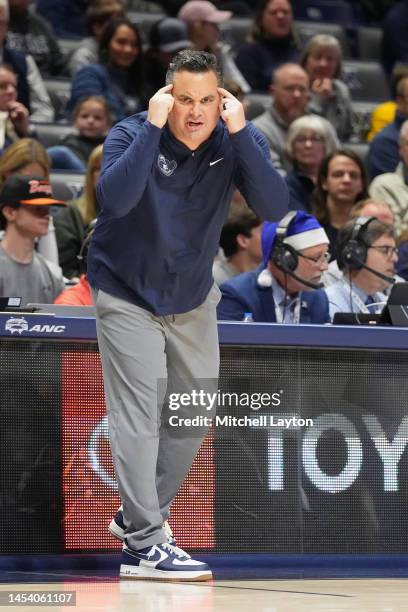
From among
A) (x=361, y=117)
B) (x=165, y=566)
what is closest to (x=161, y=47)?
(x=361, y=117)

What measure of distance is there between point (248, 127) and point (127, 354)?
898mm

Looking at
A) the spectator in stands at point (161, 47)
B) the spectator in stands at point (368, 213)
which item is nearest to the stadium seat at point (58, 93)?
the spectator in stands at point (161, 47)

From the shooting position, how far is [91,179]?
25.5 feet

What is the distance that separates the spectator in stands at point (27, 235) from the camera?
662 centimetres

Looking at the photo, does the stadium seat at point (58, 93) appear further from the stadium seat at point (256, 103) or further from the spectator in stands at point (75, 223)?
the spectator in stands at point (75, 223)

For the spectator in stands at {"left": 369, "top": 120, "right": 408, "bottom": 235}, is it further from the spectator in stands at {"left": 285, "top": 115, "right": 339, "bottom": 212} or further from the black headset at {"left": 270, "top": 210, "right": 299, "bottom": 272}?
the black headset at {"left": 270, "top": 210, "right": 299, "bottom": 272}

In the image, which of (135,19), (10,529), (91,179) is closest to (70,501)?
(10,529)

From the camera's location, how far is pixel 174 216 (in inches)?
184

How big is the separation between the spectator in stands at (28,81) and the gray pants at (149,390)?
531cm

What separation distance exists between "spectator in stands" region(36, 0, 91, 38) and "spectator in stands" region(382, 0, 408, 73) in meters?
2.77

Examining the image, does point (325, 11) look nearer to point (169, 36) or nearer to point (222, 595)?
point (169, 36)

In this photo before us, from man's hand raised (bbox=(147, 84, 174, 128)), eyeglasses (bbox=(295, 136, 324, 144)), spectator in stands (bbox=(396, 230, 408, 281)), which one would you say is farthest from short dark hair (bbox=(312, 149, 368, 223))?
man's hand raised (bbox=(147, 84, 174, 128))

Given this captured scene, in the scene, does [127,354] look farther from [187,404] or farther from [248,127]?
[248,127]

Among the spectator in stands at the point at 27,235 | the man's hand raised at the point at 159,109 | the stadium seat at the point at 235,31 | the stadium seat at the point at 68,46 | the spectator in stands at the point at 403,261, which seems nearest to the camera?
the man's hand raised at the point at 159,109
